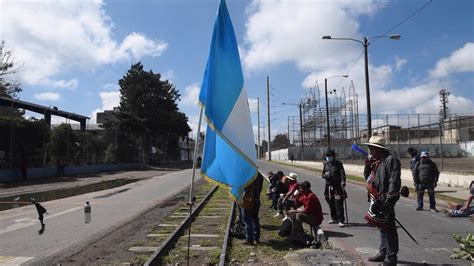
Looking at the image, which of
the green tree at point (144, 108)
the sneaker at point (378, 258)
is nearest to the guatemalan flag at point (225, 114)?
the sneaker at point (378, 258)

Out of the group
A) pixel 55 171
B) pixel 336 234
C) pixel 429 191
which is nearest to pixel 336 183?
pixel 336 234

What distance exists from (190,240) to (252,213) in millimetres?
1663

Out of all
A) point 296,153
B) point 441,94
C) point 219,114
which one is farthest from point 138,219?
point 441,94

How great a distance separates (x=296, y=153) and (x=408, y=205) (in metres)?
63.8

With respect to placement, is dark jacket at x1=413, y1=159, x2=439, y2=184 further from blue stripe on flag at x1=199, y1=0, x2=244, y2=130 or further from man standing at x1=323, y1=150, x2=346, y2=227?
blue stripe on flag at x1=199, y1=0, x2=244, y2=130

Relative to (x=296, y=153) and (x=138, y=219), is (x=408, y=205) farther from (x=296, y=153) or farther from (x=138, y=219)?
(x=296, y=153)

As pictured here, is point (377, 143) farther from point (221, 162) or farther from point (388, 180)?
point (221, 162)

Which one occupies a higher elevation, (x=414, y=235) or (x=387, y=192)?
(x=387, y=192)

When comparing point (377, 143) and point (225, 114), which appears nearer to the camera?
point (225, 114)

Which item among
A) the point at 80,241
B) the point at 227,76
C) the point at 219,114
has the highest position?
the point at 227,76

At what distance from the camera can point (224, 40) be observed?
6082 mm

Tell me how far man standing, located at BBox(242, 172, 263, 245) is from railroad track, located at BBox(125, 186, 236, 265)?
0.49m

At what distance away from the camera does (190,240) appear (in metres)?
9.86

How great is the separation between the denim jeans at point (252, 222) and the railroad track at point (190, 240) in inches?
18.8
